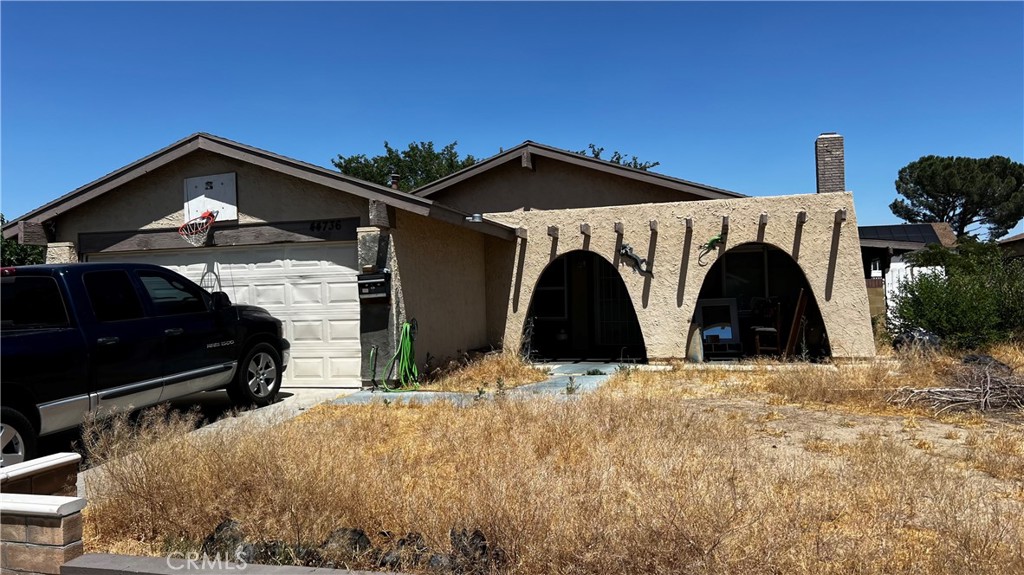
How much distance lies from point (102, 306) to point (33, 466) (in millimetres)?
3305

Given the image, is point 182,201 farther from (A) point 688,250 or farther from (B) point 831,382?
(B) point 831,382

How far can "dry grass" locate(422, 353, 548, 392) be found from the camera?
11.0 metres

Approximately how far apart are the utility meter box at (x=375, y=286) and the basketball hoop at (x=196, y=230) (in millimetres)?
2958

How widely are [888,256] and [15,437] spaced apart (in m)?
18.5

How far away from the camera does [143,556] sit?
4.18 metres

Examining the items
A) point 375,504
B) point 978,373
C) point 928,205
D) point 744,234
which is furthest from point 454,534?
point 928,205

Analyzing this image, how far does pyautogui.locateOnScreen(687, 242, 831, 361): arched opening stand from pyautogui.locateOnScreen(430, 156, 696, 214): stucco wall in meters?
2.33

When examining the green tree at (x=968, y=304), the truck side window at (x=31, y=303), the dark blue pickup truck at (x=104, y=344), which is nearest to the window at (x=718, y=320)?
the green tree at (x=968, y=304)

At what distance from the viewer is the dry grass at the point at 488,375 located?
11.0 meters

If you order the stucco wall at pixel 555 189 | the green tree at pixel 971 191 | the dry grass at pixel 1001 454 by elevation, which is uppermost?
the green tree at pixel 971 191

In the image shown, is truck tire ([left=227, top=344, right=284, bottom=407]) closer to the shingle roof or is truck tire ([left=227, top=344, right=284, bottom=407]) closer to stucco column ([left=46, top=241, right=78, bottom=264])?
stucco column ([left=46, top=241, right=78, bottom=264])

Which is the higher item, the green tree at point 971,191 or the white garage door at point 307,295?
the green tree at point 971,191

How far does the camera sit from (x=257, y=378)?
31.1 ft

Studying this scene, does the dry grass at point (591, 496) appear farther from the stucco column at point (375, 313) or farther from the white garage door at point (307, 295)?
the white garage door at point (307, 295)
